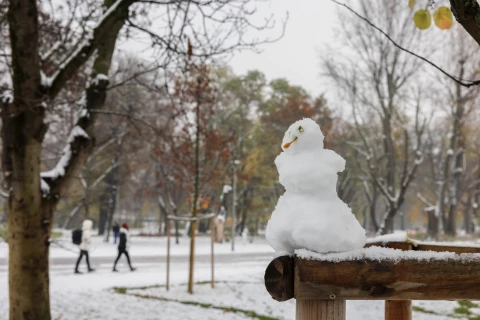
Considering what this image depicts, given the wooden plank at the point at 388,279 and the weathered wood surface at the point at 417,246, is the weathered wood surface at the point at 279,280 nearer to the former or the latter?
the wooden plank at the point at 388,279

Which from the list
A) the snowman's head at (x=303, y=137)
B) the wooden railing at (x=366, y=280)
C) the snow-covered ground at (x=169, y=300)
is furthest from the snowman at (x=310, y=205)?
the snow-covered ground at (x=169, y=300)

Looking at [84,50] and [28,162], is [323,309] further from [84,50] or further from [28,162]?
[84,50]

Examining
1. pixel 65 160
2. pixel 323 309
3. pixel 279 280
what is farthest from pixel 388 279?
pixel 65 160

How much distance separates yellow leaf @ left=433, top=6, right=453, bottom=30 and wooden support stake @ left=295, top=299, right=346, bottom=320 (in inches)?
49.8

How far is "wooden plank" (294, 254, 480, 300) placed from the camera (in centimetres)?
154

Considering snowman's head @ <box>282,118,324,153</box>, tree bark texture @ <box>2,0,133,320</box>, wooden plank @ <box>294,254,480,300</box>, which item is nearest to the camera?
wooden plank @ <box>294,254,480,300</box>

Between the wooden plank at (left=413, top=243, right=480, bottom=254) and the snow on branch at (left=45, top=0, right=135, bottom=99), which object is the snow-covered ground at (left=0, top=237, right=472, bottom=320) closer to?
the snow on branch at (left=45, top=0, right=135, bottom=99)

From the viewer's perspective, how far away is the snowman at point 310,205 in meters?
1.68

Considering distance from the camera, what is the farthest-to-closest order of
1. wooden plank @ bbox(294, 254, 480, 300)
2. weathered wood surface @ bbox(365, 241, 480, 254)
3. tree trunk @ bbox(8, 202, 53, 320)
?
tree trunk @ bbox(8, 202, 53, 320) → weathered wood surface @ bbox(365, 241, 480, 254) → wooden plank @ bbox(294, 254, 480, 300)

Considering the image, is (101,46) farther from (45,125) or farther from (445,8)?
(445,8)

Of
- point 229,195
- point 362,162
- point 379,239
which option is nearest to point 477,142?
point 362,162

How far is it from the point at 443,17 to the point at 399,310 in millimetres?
2021

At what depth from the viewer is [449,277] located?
1621mm

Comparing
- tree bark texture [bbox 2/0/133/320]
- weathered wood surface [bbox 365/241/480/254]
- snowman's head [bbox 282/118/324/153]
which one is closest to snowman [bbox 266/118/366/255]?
snowman's head [bbox 282/118/324/153]
